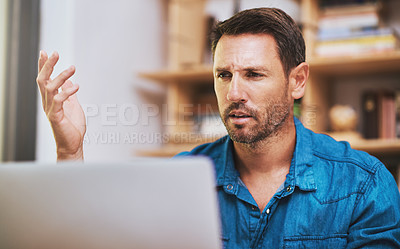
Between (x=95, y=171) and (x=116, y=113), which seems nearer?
(x=95, y=171)

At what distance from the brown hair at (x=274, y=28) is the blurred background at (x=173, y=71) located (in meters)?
0.92

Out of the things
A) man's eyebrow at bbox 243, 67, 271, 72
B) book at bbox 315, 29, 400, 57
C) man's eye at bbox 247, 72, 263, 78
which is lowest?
man's eye at bbox 247, 72, 263, 78

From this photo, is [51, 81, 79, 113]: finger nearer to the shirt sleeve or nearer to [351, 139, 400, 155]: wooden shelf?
the shirt sleeve

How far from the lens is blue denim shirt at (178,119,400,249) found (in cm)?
103

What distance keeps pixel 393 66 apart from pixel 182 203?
1.85m

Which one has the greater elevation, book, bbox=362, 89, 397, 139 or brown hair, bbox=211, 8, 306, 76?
brown hair, bbox=211, 8, 306, 76

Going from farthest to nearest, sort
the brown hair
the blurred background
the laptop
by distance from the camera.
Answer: the blurred background, the brown hair, the laptop

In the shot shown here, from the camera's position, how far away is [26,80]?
7.22ft

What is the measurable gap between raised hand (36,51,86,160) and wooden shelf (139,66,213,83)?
4.04 feet

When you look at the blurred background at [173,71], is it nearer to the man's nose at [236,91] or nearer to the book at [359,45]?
the book at [359,45]

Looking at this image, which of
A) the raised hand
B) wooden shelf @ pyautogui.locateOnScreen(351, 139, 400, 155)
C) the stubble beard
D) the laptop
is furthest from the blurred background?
the laptop

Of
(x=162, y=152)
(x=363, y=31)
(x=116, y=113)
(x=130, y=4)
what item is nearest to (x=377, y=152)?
(x=363, y=31)

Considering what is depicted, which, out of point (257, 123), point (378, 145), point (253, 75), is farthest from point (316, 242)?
point (378, 145)

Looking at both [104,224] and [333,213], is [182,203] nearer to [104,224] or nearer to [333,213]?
[104,224]
